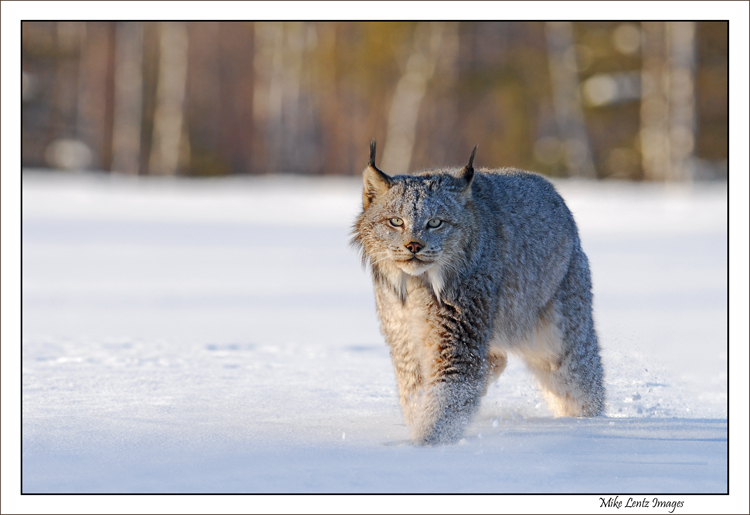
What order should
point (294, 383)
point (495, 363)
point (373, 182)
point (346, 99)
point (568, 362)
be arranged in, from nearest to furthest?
point (373, 182)
point (568, 362)
point (495, 363)
point (294, 383)
point (346, 99)

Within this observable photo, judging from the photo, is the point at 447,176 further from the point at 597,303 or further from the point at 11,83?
the point at 597,303

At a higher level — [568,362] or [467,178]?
[467,178]

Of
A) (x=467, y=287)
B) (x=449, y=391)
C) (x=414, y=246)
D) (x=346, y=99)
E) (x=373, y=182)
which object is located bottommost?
(x=449, y=391)

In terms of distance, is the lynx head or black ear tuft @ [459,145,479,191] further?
black ear tuft @ [459,145,479,191]

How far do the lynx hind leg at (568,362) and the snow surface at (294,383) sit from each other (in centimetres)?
21

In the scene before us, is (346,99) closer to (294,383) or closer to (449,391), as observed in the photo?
(294,383)

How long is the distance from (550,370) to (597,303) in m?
5.13

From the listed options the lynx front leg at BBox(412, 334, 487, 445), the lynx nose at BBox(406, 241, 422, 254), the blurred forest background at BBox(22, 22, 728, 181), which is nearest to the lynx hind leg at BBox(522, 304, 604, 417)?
the lynx front leg at BBox(412, 334, 487, 445)

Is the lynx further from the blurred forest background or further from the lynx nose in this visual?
the blurred forest background

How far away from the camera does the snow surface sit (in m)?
3.45

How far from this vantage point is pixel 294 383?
18.4 ft

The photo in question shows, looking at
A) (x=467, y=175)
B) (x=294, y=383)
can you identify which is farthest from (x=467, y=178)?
(x=294, y=383)

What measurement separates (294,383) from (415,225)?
1.99m

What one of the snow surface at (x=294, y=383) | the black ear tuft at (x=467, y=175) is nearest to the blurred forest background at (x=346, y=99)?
the snow surface at (x=294, y=383)
